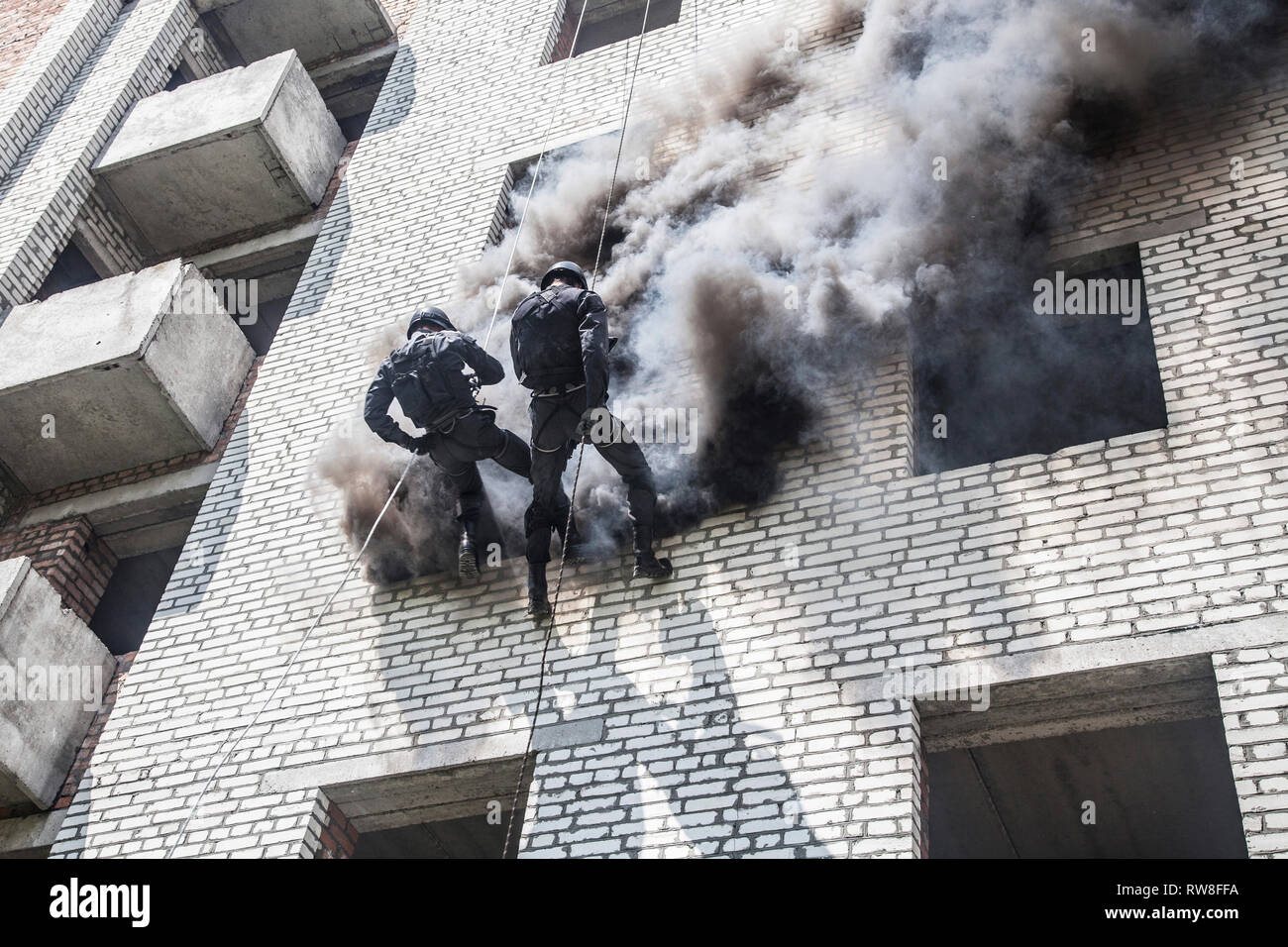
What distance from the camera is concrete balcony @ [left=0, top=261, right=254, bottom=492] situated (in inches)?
322

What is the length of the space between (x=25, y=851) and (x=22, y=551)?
2499mm

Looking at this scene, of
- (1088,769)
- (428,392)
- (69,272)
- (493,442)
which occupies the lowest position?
(1088,769)

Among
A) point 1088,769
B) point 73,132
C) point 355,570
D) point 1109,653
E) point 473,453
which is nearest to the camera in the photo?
point 1109,653

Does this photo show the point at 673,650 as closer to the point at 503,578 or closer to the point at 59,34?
the point at 503,578

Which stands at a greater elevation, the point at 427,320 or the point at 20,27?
the point at 20,27

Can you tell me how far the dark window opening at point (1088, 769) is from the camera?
5352 millimetres

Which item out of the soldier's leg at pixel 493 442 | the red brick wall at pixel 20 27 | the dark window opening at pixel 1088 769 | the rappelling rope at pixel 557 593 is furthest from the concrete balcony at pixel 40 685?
the red brick wall at pixel 20 27

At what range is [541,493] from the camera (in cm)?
634

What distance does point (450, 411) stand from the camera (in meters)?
6.44

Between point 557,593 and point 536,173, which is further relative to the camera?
point 536,173

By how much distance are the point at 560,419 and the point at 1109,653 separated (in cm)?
290

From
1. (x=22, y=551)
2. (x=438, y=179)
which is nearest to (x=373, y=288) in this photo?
(x=438, y=179)

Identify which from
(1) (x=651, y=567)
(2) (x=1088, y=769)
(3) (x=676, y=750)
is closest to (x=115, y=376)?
(1) (x=651, y=567)

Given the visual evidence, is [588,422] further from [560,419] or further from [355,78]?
[355,78]
